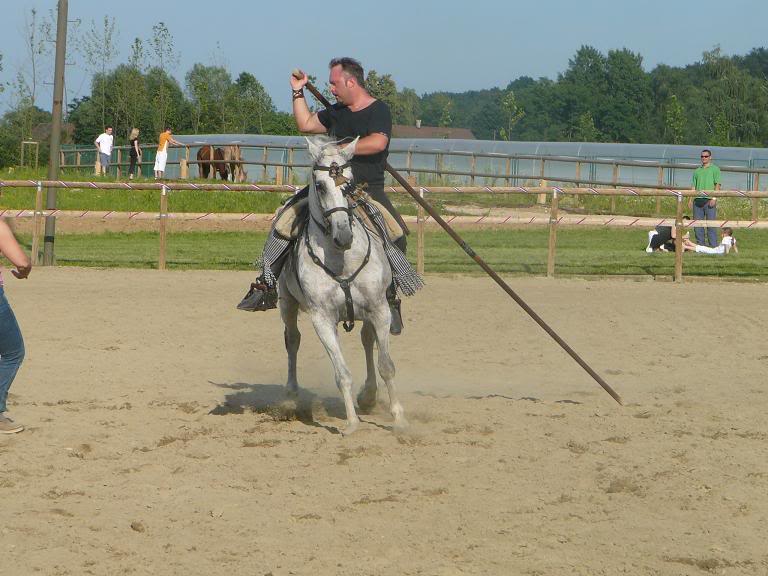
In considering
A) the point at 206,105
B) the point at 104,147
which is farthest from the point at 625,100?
the point at 104,147

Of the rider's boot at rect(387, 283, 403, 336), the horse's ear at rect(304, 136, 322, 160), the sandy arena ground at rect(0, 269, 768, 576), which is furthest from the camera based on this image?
the rider's boot at rect(387, 283, 403, 336)

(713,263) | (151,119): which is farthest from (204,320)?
(151,119)

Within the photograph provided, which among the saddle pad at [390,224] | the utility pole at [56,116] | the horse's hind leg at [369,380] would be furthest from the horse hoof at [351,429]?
the utility pole at [56,116]

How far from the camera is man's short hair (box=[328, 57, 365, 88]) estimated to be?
825 cm

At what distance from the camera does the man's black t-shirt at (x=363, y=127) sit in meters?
8.25

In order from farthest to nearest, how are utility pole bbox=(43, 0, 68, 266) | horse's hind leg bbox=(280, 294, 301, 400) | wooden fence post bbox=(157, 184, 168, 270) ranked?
utility pole bbox=(43, 0, 68, 266), wooden fence post bbox=(157, 184, 168, 270), horse's hind leg bbox=(280, 294, 301, 400)

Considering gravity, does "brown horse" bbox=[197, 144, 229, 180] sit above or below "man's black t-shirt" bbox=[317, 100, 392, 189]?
above

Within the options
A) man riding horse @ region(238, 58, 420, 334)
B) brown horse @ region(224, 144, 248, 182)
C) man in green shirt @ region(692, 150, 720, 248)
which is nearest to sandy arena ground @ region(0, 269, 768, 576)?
man riding horse @ region(238, 58, 420, 334)

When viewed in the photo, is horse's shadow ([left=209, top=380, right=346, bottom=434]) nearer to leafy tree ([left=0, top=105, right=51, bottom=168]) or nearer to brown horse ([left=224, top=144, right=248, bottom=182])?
brown horse ([left=224, top=144, right=248, bottom=182])

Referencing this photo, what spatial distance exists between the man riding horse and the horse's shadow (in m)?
1.00

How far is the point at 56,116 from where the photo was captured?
20422 mm

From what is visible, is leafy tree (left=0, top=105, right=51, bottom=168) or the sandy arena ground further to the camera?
leafy tree (left=0, top=105, right=51, bottom=168)

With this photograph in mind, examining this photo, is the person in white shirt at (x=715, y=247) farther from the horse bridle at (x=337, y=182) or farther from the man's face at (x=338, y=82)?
the horse bridle at (x=337, y=182)

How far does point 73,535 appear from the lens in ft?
18.6
